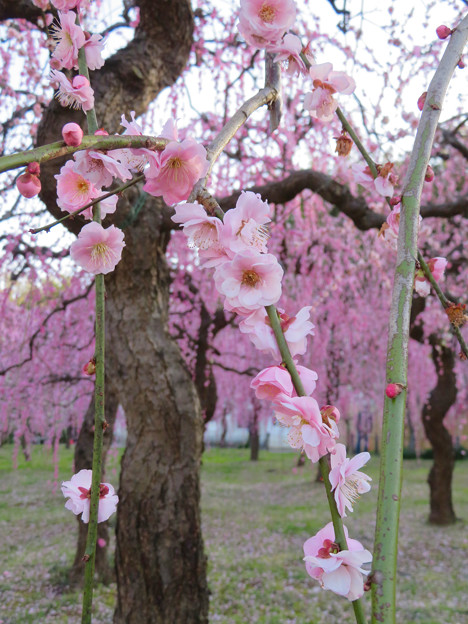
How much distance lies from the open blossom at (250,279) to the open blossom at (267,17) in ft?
1.66

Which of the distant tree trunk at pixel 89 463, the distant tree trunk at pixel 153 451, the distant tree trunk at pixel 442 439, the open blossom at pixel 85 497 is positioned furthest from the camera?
the distant tree trunk at pixel 442 439

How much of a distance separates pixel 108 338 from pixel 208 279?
15.3 feet

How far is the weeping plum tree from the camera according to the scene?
65 cm

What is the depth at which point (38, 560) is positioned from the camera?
6.18m

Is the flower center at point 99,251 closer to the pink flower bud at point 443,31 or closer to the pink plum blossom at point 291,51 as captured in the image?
the pink plum blossom at point 291,51

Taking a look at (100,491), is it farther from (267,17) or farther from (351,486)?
(267,17)

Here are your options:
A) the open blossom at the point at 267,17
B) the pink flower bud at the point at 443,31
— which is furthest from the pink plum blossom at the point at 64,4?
the pink flower bud at the point at 443,31

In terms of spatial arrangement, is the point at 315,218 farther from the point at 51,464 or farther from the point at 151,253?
the point at 51,464

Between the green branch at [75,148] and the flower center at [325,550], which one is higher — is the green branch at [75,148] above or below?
above

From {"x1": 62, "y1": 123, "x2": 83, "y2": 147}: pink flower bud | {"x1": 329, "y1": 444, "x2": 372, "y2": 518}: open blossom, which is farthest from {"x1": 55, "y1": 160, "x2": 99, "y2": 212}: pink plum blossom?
{"x1": 329, "y1": 444, "x2": 372, "y2": 518}: open blossom

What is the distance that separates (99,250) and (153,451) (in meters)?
2.30

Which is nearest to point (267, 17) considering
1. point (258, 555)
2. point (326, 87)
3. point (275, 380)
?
point (326, 87)

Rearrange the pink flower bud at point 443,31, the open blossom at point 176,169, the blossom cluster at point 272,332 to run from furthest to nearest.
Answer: the pink flower bud at point 443,31 → the open blossom at point 176,169 → the blossom cluster at point 272,332

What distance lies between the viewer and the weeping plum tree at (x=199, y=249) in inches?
25.7
